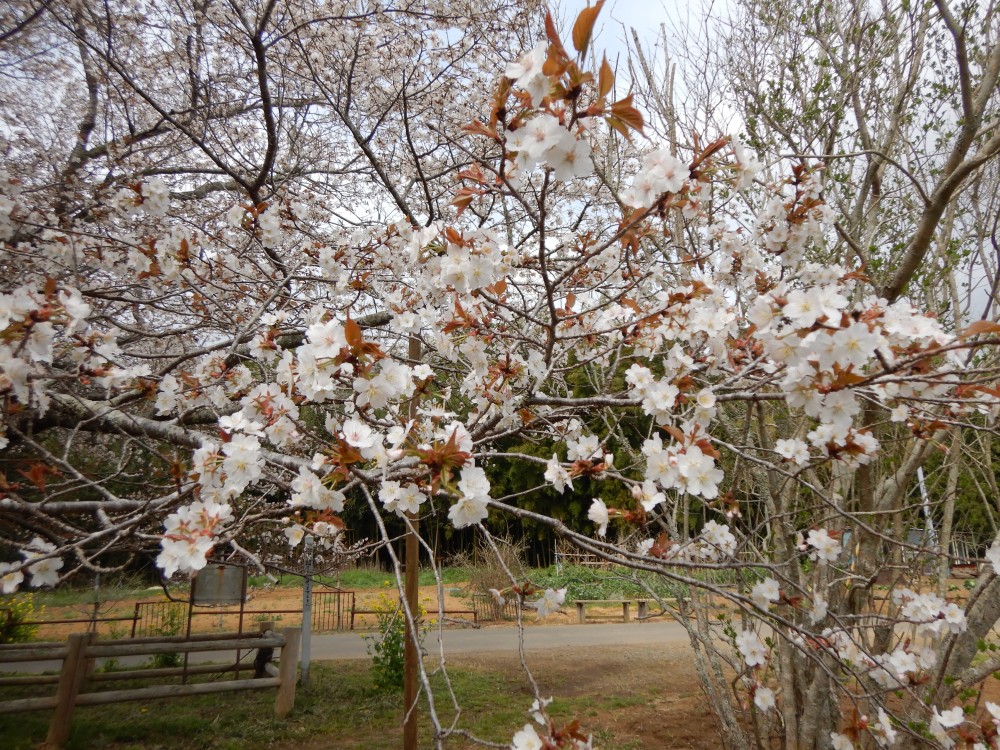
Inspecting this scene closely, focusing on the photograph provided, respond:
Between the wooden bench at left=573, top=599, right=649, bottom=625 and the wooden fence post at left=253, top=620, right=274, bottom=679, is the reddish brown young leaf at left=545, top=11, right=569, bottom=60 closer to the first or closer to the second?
the wooden fence post at left=253, top=620, right=274, bottom=679

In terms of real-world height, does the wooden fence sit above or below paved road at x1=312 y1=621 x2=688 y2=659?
above

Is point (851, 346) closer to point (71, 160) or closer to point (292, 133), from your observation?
point (292, 133)

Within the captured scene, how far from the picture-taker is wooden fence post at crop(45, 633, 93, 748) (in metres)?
4.16

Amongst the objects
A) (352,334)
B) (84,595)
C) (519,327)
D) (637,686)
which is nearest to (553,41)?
(352,334)

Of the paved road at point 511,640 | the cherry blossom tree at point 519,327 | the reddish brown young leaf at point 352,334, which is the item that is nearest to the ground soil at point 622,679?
the paved road at point 511,640

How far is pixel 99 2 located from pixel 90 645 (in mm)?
4513

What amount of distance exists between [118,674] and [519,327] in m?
4.24

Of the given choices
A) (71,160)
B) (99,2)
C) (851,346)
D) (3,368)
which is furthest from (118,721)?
(851,346)

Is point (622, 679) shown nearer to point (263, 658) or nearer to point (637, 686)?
point (637, 686)

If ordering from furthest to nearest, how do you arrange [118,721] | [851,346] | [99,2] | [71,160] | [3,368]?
[118,721]
[71,160]
[99,2]
[3,368]
[851,346]

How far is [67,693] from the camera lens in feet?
13.9

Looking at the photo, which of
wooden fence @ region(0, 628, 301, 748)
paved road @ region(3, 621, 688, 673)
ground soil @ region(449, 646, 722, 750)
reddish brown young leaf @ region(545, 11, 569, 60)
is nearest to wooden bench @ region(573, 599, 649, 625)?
paved road @ region(3, 621, 688, 673)

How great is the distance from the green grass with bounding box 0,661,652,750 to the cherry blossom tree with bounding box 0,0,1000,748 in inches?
23.3

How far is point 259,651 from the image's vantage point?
557cm
